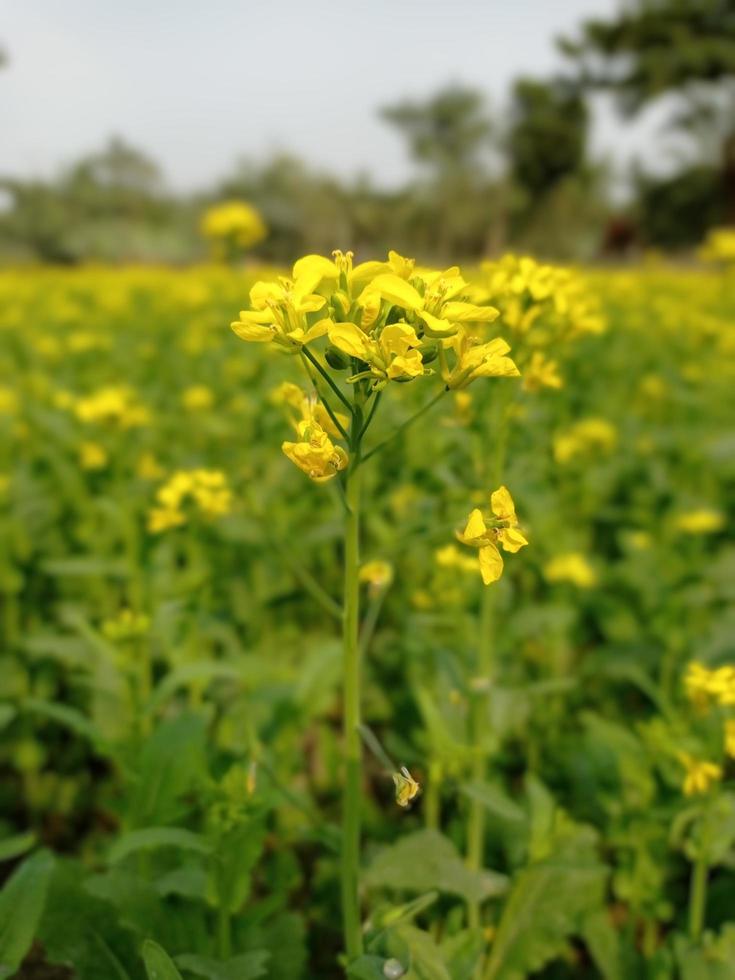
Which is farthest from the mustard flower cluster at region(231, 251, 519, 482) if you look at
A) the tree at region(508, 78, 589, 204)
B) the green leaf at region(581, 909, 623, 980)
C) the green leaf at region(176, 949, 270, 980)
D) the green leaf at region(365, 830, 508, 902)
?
the tree at region(508, 78, 589, 204)

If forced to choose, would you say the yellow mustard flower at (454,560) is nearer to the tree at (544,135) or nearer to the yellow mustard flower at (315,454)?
the yellow mustard flower at (315,454)

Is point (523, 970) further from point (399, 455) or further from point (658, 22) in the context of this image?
point (658, 22)

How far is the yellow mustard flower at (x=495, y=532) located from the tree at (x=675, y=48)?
35.9 m

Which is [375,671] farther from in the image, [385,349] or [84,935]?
[385,349]

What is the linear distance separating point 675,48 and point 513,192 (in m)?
12.0

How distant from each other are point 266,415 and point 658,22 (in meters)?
38.6

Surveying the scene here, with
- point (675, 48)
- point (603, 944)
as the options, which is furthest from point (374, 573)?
point (675, 48)

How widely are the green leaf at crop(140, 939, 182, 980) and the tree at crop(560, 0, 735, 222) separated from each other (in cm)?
3624

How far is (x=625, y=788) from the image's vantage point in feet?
6.71

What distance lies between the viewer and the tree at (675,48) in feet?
112

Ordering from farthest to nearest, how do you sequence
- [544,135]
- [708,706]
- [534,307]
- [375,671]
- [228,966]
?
[544,135] → [375,671] → [534,307] → [708,706] → [228,966]

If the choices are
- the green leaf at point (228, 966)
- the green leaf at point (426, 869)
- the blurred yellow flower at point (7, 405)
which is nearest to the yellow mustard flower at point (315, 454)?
the green leaf at point (228, 966)

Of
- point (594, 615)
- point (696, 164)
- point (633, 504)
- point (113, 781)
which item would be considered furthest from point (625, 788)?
point (696, 164)

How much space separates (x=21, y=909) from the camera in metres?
1.33
